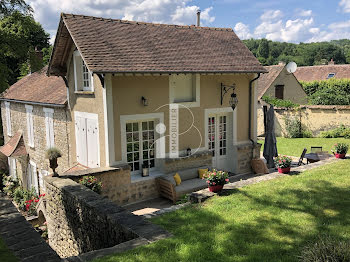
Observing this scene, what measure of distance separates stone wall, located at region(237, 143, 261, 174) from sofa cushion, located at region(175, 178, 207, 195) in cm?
254

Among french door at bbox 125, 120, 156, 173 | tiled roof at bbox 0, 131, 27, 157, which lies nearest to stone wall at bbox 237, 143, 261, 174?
french door at bbox 125, 120, 156, 173

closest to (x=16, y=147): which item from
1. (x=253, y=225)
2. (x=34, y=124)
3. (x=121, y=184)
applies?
(x=34, y=124)

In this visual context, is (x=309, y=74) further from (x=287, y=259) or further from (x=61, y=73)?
(x=287, y=259)

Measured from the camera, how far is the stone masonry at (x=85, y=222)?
5.43 meters

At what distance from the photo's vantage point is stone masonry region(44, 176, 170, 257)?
5.43 meters

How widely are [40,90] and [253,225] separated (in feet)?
44.9

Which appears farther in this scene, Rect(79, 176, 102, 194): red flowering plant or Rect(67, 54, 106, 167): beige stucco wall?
Rect(67, 54, 106, 167): beige stucco wall

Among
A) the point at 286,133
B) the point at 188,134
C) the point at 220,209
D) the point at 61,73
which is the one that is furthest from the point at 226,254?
the point at 286,133

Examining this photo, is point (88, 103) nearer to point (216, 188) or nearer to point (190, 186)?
point (190, 186)

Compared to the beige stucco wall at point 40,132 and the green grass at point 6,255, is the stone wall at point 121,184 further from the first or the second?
the green grass at point 6,255

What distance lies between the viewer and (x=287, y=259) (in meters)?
4.87

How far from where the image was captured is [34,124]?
1617 centimetres

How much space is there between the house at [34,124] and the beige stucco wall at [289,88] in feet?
56.3

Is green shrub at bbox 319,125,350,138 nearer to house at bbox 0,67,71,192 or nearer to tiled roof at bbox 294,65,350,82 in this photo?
tiled roof at bbox 294,65,350,82
